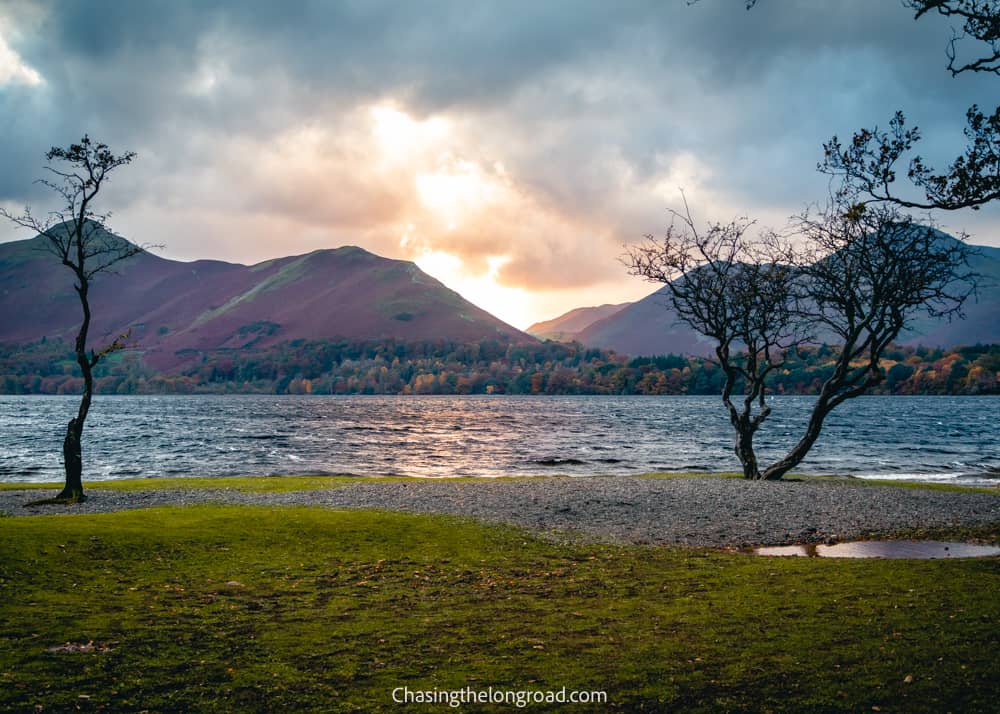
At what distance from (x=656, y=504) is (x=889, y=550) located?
27.3ft

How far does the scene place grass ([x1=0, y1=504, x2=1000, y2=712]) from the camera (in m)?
7.72

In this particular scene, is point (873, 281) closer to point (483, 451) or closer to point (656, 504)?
point (656, 504)

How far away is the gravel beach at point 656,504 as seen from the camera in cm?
2066

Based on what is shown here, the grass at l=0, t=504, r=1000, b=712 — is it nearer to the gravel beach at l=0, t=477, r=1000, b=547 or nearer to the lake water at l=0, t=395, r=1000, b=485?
the gravel beach at l=0, t=477, r=1000, b=547

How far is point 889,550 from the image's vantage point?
17906mm

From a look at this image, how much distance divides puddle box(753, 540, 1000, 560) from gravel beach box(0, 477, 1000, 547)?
2.84 feet

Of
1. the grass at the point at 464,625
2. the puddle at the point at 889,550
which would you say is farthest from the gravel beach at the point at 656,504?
the grass at the point at 464,625

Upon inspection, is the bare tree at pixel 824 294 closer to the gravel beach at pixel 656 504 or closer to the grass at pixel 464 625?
the gravel beach at pixel 656 504

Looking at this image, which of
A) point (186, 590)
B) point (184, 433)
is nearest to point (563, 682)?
point (186, 590)

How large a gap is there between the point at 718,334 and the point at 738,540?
15522mm

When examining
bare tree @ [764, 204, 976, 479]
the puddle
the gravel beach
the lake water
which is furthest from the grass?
the lake water

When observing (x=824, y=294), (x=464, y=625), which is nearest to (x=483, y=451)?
(x=824, y=294)

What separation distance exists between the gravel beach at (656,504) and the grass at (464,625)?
4.45m

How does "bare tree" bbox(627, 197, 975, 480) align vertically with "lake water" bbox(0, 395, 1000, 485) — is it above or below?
above
